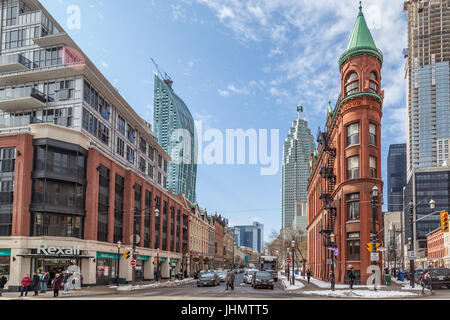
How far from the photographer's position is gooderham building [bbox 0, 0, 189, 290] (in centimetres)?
4125

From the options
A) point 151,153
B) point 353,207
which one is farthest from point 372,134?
point 151,153

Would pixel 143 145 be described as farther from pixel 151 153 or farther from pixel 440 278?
pixel 440 278

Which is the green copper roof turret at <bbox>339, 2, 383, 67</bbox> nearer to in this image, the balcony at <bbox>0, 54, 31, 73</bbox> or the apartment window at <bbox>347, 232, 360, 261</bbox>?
the apartment window at <bbox>347, 232, 360, 261</bbox>

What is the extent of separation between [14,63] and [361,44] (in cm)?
3774

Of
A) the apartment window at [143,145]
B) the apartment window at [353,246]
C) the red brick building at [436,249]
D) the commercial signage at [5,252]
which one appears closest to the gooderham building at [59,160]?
the commercial signage at [5,252]

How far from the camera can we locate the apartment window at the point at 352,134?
4419 centimetres

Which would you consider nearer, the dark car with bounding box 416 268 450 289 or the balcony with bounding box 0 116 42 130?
the dark car with bounding box 416 268 450 289

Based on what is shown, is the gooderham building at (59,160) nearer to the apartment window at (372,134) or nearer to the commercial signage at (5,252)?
the commercial signage at (5,252)

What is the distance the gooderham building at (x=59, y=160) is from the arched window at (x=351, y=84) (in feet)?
80.6

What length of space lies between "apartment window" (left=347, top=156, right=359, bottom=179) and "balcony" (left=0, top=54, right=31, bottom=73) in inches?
1468

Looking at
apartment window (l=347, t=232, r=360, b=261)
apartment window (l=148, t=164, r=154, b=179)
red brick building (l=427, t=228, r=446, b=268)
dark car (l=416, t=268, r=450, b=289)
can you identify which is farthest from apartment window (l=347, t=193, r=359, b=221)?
red brick building (l=427, t=228, r=446, b=268)

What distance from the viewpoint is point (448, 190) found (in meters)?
159

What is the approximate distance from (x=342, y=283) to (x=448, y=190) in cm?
13298
